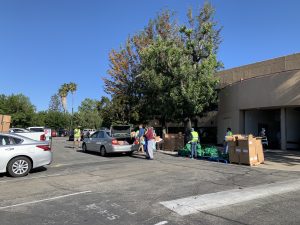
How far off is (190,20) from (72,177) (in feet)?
55.4

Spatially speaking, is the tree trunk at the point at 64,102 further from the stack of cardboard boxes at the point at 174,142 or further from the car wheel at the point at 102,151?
the car wheel at the point at 102,151

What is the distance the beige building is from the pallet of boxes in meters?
6.66

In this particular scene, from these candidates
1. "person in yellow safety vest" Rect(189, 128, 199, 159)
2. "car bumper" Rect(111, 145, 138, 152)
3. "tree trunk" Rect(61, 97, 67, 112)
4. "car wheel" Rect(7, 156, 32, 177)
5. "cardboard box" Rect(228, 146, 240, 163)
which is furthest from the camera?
"tree trunk" Rect(61, 97, 67, 112)

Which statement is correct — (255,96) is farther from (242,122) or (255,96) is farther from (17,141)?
(17,141)

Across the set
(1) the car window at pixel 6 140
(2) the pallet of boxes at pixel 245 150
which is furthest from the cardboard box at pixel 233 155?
(1) the car window at pixel 6 140

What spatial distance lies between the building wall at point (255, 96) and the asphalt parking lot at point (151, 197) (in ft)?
30.3

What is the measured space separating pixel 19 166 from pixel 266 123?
18.6 m

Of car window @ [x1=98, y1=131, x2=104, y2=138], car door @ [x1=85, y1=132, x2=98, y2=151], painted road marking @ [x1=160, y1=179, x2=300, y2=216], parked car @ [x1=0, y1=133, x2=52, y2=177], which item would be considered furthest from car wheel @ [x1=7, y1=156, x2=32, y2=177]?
car door @ [x1=85, y1=132, x2=98, y2=151]

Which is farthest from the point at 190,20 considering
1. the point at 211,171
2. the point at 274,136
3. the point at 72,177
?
the point at 72,177

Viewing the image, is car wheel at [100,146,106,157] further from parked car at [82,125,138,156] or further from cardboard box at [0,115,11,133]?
cardboard box at [0,115,11,133]

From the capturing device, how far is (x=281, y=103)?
20.4 metres

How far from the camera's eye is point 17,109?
60.4m

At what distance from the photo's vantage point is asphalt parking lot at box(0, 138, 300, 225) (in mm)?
6254

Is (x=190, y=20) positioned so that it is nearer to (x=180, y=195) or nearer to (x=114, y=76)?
(x=114, y=76)
